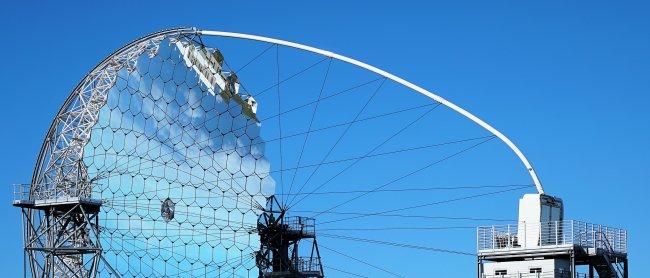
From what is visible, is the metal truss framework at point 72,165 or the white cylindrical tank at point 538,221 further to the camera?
the metal truss framework at point 72,165

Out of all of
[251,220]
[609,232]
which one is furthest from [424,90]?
[251,220]

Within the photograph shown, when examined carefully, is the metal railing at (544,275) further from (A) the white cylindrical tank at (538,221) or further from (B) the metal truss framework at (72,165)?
(B) the metal truss framework at (72,165)

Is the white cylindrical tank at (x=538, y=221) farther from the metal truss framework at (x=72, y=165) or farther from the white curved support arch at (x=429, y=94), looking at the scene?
the metal truss framework at (x=72, y=165)

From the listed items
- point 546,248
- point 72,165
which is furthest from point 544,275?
point 72,165

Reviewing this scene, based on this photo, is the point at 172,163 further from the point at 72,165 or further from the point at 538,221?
the point at 538,221

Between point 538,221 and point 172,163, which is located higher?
point 172,163

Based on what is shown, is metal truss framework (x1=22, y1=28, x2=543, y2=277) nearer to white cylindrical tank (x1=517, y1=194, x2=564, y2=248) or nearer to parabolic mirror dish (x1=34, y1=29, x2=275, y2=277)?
parabolic mirror dish (x1=34, y1=29, x2=275, y2=277)

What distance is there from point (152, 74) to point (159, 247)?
466 inches

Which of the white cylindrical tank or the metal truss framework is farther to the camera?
the metal truss framework

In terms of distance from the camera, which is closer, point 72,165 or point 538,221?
point 538,221

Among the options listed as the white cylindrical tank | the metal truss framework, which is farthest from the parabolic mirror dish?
the white cylindrical tank

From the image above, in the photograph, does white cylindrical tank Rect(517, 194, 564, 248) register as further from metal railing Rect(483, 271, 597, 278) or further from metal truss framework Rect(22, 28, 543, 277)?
metal truss framework Rect(22, 28, 543, 277)

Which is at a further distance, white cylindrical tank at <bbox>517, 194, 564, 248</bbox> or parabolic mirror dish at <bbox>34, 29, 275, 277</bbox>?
parabolic mirror dish at <bbox>34, 29, 275, 277</bbox>

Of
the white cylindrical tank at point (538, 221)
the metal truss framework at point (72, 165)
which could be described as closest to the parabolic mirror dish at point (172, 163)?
the metal truss framework at point (72, 165)
